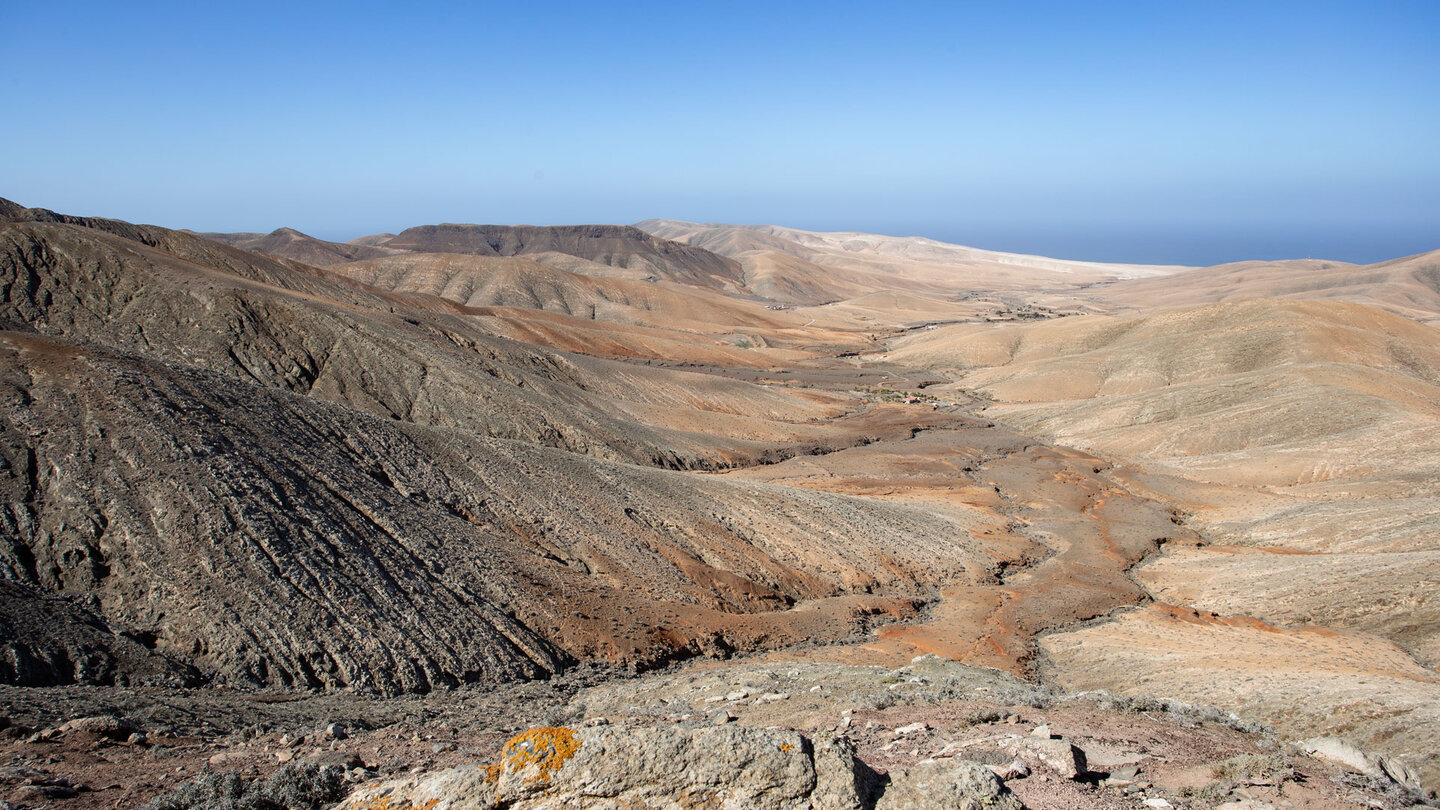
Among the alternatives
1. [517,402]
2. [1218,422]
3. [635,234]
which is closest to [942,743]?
[517,402]

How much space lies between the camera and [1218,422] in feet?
140

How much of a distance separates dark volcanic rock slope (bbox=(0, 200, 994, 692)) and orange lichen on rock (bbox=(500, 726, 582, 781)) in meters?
6.99

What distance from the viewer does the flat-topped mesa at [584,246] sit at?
14800 cm

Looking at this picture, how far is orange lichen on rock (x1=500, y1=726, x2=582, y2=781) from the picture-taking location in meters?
6.97

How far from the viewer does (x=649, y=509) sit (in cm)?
2219

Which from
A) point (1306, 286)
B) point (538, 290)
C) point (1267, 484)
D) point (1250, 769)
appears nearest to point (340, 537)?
point (1250, 769)

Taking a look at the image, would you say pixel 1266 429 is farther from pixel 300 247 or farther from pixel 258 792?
pixel 300 247

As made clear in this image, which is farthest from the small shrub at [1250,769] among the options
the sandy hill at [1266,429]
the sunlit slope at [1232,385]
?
the sunlit slope at [1232,385]

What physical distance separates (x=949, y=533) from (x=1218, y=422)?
77.8 feet

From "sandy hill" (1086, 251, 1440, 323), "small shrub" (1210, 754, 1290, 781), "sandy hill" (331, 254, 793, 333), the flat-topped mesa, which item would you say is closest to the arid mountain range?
"small shrub" (1210, 754, 1290, 781)

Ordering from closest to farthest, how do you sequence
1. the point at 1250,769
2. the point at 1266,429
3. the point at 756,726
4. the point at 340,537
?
the point at 1250,769 < the point at 756,726 < the point at 340,537 < the point at 1266,429

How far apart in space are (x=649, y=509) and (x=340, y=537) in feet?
27.6

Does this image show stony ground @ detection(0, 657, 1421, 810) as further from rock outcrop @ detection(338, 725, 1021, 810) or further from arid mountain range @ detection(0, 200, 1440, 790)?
arid mountain range @ detection(0, 200, 1440, 790)

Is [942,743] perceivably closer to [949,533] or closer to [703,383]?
[949,533]
